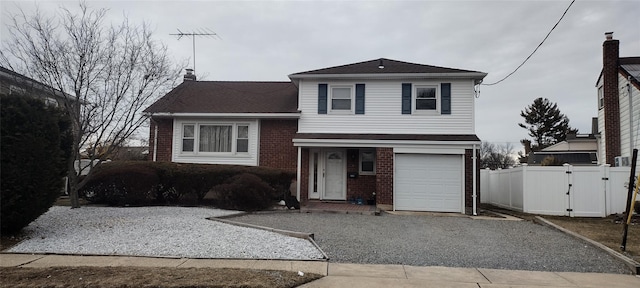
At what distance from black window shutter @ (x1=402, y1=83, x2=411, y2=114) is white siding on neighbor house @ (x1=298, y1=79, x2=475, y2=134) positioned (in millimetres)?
114

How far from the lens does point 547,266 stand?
6547 millimetres

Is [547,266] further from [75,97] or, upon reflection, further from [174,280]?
[75,97]

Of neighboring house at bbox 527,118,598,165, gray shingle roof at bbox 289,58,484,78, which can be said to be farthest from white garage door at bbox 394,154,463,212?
neighboring house at bbox 527,118,598,165

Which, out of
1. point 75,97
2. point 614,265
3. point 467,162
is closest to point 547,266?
point 614,265

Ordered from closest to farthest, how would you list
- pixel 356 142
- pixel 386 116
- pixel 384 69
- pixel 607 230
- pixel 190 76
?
pixel 607 230 → pixel 356 142 → pixel 386 116 → pixel 384 69 → pixel 190 76

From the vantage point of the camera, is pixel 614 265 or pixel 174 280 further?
pixel 614 265

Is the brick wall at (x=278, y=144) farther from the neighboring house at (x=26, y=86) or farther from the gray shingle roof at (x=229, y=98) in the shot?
the neighboring house at (x=26, y=86)

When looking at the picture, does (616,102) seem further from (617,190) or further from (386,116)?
(386,116)

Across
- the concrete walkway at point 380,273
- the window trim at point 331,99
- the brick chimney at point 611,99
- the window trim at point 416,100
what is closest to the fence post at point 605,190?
A: the brick chimney at point 611,99

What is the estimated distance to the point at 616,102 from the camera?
16.2m

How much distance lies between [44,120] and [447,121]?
12.0 metres

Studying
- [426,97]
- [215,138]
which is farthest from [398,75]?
[215,138]

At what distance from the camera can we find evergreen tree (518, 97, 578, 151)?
4138 centimetres

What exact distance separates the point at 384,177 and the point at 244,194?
15.8ft
